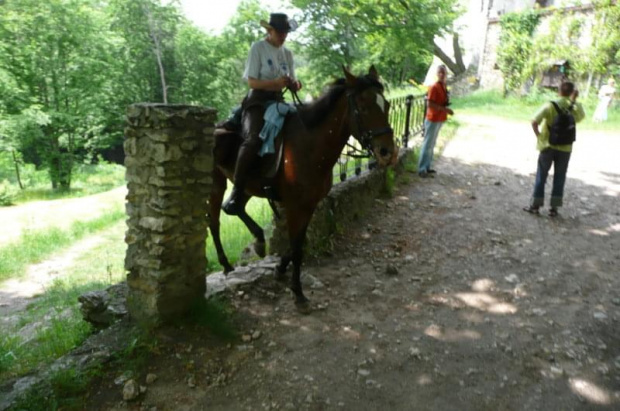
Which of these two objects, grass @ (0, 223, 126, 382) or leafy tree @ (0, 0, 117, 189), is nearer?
grass @ (0, 223, 126, 382)

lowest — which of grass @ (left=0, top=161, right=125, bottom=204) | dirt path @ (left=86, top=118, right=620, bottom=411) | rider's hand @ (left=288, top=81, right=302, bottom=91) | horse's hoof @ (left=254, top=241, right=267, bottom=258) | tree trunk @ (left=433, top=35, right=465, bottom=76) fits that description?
grass @ (left=0, top=161, right=125, bottom=204)

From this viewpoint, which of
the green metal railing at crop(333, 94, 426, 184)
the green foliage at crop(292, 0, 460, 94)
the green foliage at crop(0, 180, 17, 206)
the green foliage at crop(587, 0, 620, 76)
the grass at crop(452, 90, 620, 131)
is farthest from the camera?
the green foliage at crop(587, 0, 620, 76)

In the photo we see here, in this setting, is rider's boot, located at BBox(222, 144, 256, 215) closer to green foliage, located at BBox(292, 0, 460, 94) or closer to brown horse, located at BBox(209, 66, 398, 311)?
brown horse, located at BBox(209, 66, 398, 311)

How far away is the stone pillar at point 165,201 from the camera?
11.9 ft

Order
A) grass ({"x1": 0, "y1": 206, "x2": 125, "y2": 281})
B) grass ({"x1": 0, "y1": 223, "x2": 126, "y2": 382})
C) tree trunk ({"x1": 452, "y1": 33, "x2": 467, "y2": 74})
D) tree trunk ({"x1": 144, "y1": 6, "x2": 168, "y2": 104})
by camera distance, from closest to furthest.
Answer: grass ({"x1": 0, "y1": 223, "x2": 126, "y2": 382}) → grass ({"x1": 0, "y1": 206, "x2": 125, "y2": 281}) → tree trunk ({"x1": 144, "y1": 6, "x2": 168, "y2": 104}) → tree trunk ({"x1": 452, "y1": 33, "x2": 467, "y2": 74})

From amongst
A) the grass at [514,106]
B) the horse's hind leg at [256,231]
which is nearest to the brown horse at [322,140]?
the horse's hind leg at [256,231]

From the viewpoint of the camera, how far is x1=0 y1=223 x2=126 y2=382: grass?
379 centimetres

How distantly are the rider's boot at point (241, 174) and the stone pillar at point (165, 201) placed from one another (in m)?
0.79

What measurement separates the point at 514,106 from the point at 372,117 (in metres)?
22.6

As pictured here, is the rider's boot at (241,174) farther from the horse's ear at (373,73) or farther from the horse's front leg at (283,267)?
the horse's ear at (373,73)

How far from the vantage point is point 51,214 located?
15.8m

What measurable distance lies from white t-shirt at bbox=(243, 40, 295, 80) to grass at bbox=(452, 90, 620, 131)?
54.5 ft

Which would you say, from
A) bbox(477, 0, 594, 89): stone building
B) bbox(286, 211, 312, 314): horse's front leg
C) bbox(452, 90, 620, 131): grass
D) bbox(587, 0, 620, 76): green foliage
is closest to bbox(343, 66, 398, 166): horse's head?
bbox(286, 211, 312, 314): horse's front leg

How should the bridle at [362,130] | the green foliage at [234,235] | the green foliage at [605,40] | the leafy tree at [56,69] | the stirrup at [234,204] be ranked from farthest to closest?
the leafy tree at [56,69], the green foliage at [605,40], the green foliage at [234,235], the stirrup at [234,204], the bridle at [362,130]
